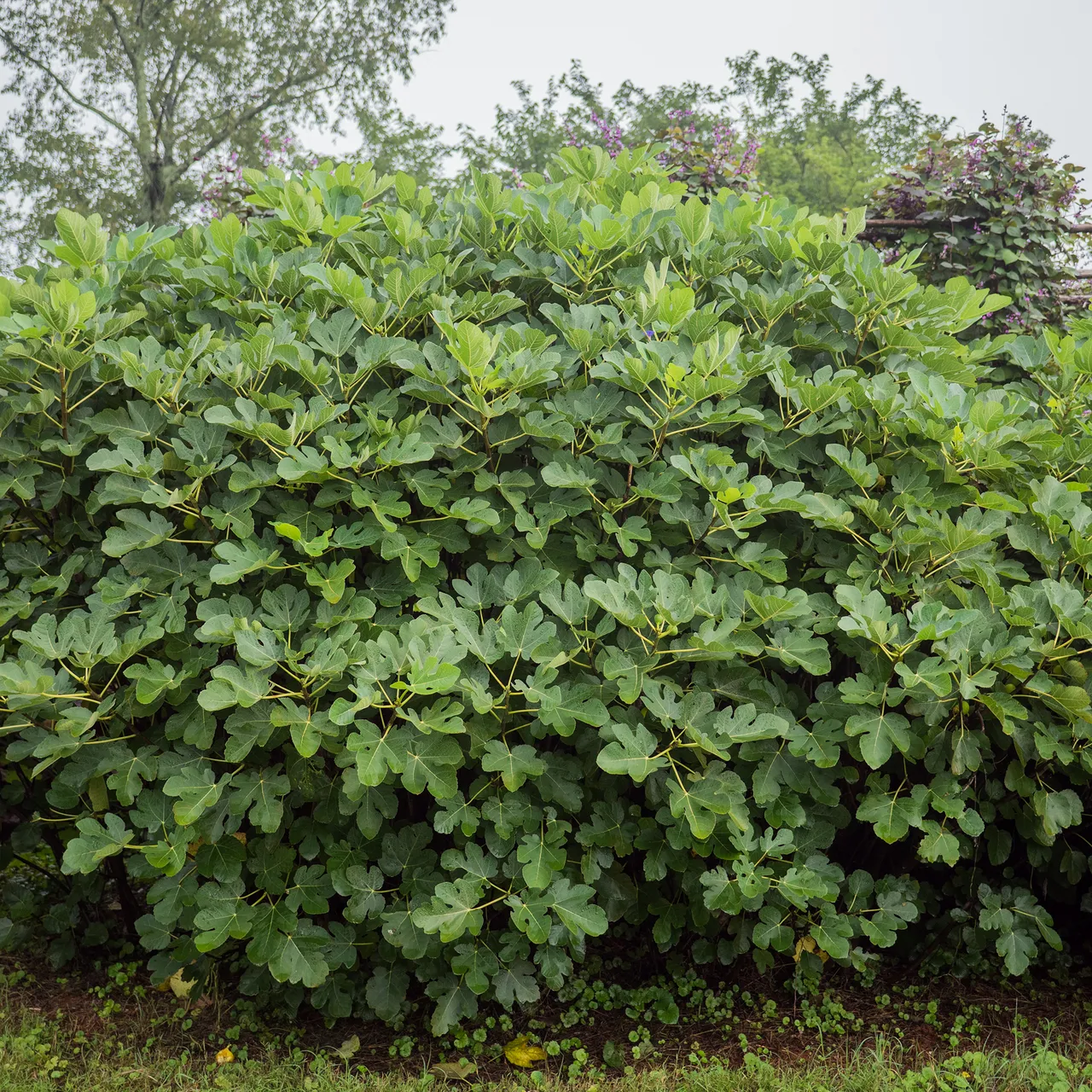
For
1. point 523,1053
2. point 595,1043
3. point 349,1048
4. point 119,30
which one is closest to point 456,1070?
point 523,1053

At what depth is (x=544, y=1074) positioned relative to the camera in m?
2.72

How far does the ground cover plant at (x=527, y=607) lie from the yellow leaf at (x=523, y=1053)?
22cm

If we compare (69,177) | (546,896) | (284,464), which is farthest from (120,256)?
(69,177)

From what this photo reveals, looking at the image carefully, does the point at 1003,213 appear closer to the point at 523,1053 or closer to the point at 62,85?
the point at 523,1053

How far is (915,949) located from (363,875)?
1.83 metres

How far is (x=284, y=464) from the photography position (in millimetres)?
2502

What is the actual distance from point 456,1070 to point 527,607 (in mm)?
1353

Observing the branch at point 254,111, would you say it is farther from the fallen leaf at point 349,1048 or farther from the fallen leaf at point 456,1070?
the fallen leaf at point 456,1070

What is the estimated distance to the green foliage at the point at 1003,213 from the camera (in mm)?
7680

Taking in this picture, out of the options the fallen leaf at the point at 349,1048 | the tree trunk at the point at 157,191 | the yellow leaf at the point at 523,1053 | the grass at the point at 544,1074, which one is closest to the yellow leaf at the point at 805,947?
the grass at the point at 544,1074

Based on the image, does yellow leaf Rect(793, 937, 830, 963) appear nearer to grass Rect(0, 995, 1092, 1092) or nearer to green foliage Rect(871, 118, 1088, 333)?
grass Rect(0, 995, 1092, 1092)

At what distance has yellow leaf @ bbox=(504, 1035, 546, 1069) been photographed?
9.17ft

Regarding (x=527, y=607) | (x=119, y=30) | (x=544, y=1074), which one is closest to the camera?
(x=527, y=607)

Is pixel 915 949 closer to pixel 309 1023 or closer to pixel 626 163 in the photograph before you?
pixel 309 1023
